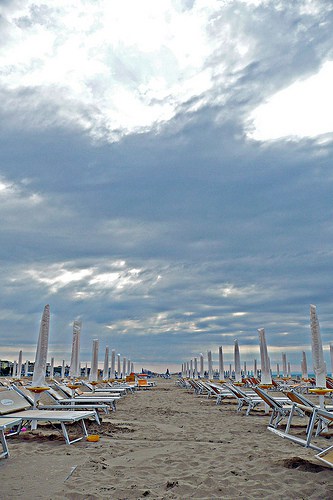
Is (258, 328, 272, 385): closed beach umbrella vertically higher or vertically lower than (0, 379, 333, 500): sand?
higher

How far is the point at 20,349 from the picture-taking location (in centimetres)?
2650

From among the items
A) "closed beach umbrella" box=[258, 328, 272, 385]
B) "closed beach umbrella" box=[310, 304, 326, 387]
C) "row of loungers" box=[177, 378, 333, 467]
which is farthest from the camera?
"closed beach umbrella" box=[258, 328, 272, 385]

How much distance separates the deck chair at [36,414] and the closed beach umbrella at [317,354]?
426cm

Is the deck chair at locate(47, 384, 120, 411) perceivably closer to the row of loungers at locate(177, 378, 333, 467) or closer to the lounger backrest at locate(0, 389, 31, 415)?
the lounger backrest at locate(0, 389, 31, 415)

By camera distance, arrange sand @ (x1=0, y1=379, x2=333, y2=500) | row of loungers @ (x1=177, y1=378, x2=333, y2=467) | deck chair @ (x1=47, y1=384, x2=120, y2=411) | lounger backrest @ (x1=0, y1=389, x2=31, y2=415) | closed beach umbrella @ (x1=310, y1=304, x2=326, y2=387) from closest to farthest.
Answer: sand @ (x1=0, y1=379, x2=333, y2=500)
row of loungers @ (x1=177, y1=378, x2=333, y2=467)
lounger backrest @ (x1=0, y1=389, x2=31, y2=415)
closed beach umbrella @ (x1=310, y1=304, x2=326, y2=387)
deck chair @ (x1=47, y1=384, x2=120, y2=411)

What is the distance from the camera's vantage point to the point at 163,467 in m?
3.95

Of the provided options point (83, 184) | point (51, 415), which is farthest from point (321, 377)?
point (83, 184)

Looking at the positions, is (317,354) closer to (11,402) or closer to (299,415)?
(299,415)

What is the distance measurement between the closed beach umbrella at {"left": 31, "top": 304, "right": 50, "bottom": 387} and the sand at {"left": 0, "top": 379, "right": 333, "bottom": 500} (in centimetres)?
126

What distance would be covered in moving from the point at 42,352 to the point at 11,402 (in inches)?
68.6

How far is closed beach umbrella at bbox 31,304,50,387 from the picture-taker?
24.1ft

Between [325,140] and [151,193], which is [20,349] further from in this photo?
[325,140]

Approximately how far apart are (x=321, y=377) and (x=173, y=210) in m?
11.2

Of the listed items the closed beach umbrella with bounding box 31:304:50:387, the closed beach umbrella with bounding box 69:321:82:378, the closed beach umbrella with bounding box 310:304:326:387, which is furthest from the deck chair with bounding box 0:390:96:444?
the closed beach umbrella with bounding box 69:321:82:378
